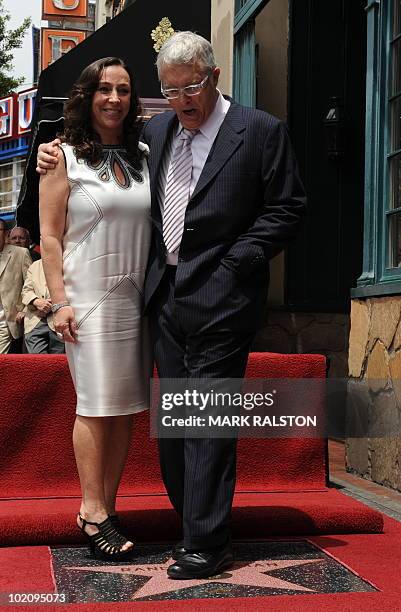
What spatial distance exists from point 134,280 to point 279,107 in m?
5.99

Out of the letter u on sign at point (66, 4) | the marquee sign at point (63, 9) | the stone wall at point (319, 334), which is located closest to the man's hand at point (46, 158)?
the stone wall at point (319, 334)

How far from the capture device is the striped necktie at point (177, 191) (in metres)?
4.07

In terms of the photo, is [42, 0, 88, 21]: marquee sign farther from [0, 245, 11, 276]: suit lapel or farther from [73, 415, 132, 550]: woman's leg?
[73, 415, 132, 550]: woman's leg

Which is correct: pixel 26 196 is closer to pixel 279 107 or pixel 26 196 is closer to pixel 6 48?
pixel 279 107

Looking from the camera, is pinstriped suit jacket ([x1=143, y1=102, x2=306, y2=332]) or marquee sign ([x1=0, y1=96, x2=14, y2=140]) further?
marquee sign ([x1=0, y1=96, x2=14, y2=140])

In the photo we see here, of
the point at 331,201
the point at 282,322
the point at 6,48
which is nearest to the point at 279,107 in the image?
the point at 331,201

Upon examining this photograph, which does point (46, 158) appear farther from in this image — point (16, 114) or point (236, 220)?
point (16, 114)

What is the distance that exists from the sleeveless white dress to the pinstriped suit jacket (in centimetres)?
27

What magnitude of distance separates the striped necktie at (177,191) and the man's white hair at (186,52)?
0.31 meters

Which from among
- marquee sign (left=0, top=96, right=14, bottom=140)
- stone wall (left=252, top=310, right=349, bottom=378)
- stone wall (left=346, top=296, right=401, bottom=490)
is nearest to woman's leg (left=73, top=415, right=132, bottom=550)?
stone wall (left=346, top=296, right=401, bottom=490)

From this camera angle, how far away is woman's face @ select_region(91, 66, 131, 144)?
166 inches

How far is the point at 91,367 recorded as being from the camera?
415 cm

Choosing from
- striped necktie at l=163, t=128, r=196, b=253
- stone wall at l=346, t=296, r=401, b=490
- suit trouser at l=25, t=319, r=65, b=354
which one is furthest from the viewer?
suit trouser at l=25, t=319, r=65, b=354

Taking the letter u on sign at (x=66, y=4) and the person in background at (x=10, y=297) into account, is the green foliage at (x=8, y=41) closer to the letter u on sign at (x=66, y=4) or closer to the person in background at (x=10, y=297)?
the letter u on sign at (x=66, y=4)
